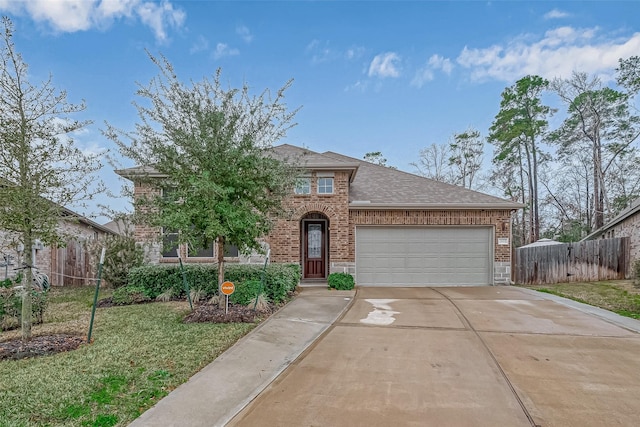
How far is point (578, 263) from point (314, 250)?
992 cm

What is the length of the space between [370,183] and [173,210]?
29.9 ft

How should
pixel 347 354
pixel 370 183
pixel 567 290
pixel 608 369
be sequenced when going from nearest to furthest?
pixel 608 369 < pixel 347 354 < pixel 567 290 < pixel 370 183

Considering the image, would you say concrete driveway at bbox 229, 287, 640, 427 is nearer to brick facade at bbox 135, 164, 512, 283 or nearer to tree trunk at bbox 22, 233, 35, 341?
tree trunk at bbox 22, 233, 35, 341

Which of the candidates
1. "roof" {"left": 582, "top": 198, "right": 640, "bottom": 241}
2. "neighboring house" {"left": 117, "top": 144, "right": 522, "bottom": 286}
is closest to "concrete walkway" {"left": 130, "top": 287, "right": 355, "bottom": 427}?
"neighboring house" {"left": 117, "top": 144, "right": 522, "bottom": 286}

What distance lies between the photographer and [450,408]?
11.9 feet

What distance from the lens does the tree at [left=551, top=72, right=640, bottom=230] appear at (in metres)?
22.2

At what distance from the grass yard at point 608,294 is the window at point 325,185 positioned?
724 cm

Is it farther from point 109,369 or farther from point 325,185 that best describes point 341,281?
point 109,369

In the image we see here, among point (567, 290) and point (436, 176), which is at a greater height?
point (436, 176)

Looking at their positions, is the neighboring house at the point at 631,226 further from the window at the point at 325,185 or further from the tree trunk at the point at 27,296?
the tree trunk at the point at 27,296

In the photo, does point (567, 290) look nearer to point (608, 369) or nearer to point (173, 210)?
point (608, 369)

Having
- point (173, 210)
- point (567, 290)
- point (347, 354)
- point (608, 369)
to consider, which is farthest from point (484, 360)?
point (567, 290)

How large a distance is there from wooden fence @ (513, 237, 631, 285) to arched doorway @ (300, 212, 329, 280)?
7.11 meters

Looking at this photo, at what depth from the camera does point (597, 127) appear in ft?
75.6
